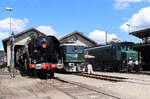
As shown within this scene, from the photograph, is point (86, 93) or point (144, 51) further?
point (144, 51)

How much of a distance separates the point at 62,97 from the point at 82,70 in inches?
539

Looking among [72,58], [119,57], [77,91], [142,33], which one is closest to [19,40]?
[72,58]

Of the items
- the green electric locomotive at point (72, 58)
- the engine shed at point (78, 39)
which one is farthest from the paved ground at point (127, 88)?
the engine shed at point (78, 39)

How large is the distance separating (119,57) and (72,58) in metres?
5.87

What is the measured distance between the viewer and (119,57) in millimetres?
23922

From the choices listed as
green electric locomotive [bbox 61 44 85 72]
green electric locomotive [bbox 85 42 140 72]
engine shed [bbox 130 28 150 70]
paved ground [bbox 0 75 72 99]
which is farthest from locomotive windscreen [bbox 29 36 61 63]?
engine shed [bbox 130 28 150 70]

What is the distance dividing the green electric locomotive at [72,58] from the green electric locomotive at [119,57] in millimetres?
4450

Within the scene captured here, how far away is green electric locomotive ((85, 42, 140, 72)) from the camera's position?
76.7 ft

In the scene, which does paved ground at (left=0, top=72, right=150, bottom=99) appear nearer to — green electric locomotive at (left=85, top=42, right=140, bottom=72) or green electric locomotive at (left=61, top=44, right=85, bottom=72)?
green electric locomotive at (left=61, top=44, right=85, bottom=72)

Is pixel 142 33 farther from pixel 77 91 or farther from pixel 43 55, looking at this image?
pixel 77 91

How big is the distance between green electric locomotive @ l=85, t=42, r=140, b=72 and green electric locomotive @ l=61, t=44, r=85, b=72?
445 cm

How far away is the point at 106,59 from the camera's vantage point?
86.0 feet

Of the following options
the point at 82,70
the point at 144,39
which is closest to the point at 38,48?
the point at 82,70

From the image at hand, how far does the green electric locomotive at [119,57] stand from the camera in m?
23.4
